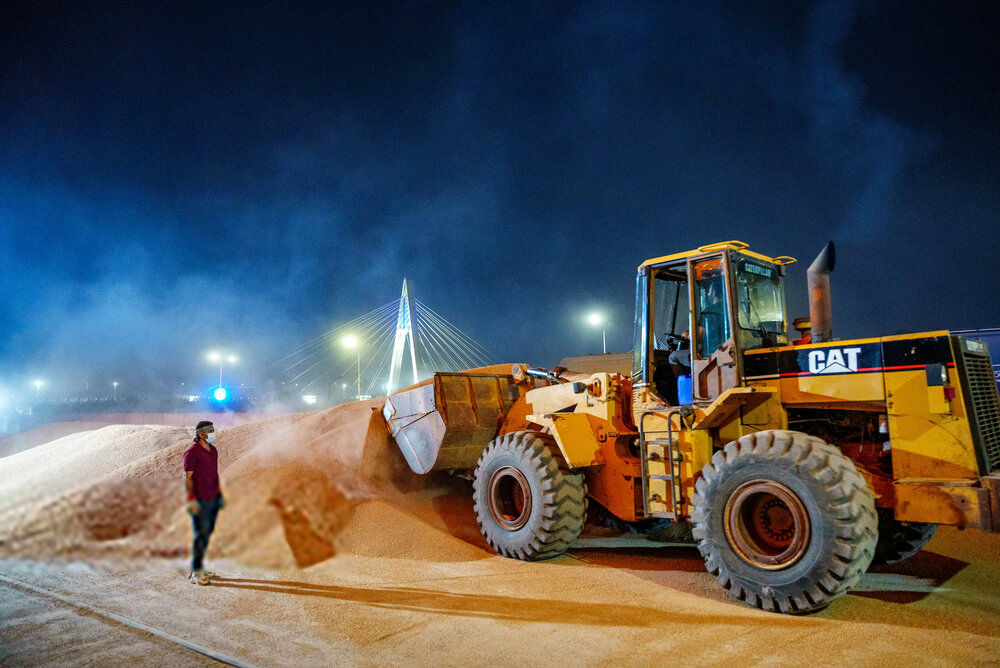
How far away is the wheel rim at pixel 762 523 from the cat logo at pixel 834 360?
1.32 meters

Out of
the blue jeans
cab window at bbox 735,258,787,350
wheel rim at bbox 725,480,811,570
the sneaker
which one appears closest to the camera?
the blue jeans

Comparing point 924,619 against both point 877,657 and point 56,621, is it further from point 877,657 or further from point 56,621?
point 56,621

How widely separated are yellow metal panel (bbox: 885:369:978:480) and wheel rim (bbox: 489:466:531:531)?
387cm

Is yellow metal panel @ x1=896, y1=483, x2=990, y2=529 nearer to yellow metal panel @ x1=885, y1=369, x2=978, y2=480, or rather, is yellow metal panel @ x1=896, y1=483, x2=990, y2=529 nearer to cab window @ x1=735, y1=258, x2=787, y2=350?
yellow metal panel @ x1=885, y1=369, x2=978, y2=480

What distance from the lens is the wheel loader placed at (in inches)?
207

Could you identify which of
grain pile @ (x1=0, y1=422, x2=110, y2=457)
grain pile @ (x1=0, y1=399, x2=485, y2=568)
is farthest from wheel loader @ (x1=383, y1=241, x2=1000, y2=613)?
grain pile @ (x1=0, y1=422, x2=110, y2=457)

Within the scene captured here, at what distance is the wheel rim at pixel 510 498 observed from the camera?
25.2 feet

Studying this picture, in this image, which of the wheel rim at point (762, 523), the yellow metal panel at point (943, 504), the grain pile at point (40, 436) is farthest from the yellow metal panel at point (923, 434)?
the grain pile at point (40, 436)

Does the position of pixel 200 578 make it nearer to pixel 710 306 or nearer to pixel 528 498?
pixel 528 498

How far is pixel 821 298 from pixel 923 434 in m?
1.68

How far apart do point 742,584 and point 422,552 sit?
3.74 meters

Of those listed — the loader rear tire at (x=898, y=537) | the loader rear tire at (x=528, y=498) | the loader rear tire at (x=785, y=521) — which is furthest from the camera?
the loader rear tire at (x=528, y=498)

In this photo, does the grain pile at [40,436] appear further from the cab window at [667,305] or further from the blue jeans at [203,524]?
the blue jeans at [203,524]

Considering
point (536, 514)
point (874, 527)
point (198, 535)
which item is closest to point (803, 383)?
point (874, 527)
